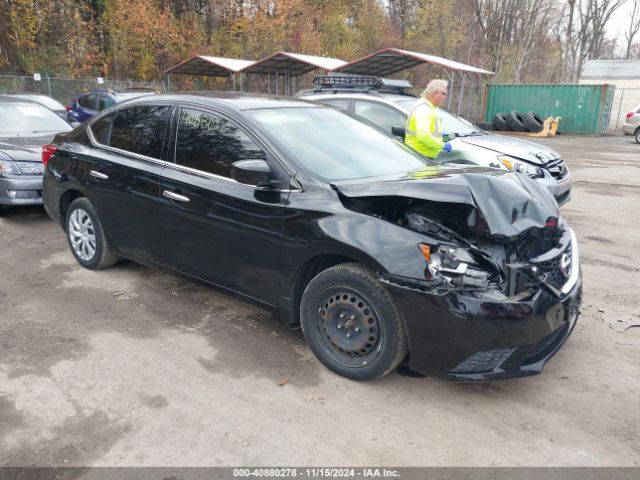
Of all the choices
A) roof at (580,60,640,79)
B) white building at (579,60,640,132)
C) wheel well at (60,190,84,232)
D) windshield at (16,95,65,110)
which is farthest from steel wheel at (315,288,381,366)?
roof at (580,60,640,79)

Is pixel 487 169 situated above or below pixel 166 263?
above

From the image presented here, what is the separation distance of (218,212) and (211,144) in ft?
1.81

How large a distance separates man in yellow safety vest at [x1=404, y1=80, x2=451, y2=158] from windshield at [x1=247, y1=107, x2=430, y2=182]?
1.47 metres

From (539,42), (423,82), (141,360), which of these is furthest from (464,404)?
(539,42)

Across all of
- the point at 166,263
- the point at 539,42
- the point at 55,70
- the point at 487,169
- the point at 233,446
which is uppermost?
the point at 539,42

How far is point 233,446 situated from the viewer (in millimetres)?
2727

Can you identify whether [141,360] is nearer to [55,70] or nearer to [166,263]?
[166,263]

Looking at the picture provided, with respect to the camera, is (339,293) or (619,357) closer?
(339,293)

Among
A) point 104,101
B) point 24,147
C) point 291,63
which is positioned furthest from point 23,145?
point 291,63

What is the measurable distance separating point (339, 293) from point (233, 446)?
3.48 ft

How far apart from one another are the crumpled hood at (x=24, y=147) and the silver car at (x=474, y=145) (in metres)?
3.73

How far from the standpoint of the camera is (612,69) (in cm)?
3086

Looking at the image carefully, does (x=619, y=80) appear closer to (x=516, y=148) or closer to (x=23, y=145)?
(x=516, y=148)

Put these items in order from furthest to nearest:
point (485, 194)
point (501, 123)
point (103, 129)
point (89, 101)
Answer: point (501, 123) → point (89, 101) → point (103, 129) → point (485, 194)
